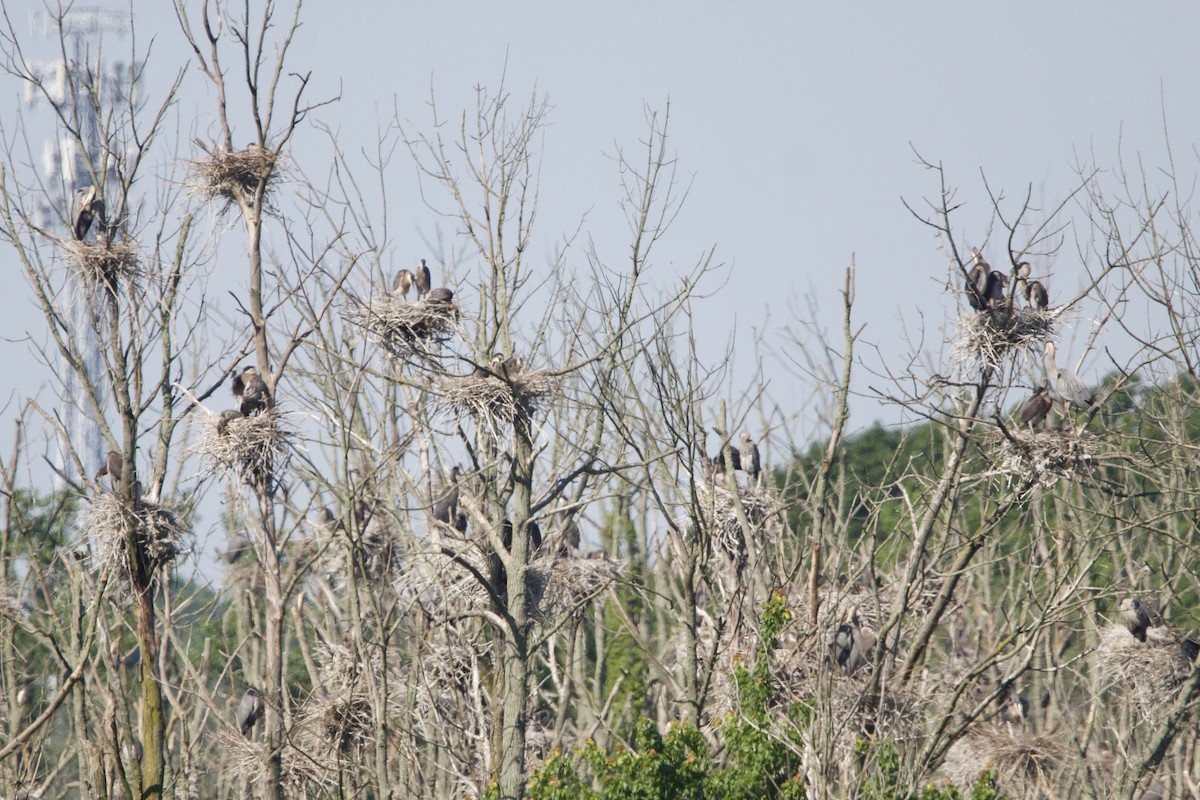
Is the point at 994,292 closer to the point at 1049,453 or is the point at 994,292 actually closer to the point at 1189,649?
the point at 1049,453

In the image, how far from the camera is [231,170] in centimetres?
953

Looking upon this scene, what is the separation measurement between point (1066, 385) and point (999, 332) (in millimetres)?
1053

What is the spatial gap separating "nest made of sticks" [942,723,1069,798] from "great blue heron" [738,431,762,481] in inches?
116

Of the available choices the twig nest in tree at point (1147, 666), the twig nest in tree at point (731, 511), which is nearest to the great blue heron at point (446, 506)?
the twig nest in tree at point (731, 511)

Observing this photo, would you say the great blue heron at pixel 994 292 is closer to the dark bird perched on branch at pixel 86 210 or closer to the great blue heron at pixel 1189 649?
the great blue heron at pixel 1189 649

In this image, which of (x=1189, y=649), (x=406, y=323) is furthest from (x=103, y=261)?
(x=1189, y=649)

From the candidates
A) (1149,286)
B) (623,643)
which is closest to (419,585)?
(1149,286)

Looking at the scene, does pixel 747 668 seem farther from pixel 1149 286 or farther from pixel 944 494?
pixel 1149 286

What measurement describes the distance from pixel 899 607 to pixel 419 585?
5.11 m

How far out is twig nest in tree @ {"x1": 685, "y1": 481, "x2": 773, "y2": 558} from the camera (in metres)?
11.2

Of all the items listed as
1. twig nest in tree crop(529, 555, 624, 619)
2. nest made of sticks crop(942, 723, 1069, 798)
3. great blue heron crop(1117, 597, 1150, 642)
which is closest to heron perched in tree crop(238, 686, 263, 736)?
twig nest in tree crop(529, 555, 624, 619)

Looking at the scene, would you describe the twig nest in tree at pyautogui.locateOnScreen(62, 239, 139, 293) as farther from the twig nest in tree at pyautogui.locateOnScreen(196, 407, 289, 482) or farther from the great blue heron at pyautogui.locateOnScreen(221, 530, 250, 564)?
the great blue heron at pyautogui.locateOnScreen(221, 530, 250, 564)

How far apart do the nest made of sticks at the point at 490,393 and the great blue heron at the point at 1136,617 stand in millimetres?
4964

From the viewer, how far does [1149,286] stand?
9.69 m
